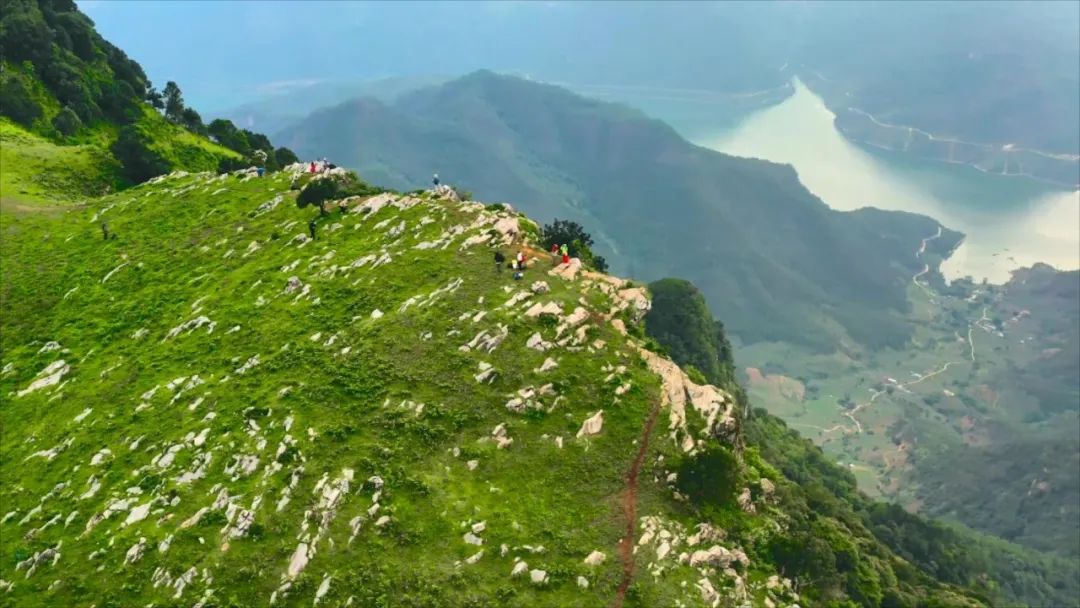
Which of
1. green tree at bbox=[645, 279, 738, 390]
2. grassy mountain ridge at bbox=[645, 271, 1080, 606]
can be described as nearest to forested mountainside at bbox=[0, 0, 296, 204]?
green tree at bbox=[645, 279, 738, 390]

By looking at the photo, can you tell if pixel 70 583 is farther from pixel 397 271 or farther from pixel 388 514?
pixel 397 271

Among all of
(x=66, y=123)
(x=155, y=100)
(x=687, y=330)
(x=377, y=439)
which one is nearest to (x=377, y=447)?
(x=377, y=439)

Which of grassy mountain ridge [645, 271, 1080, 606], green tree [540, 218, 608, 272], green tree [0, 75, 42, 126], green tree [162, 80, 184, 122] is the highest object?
green tree [0, 75, 42, 126]

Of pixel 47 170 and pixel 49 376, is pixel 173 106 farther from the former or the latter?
pixel 49 376

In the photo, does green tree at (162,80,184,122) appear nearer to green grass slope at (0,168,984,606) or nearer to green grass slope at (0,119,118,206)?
green grass slope at (0,119,118,206)

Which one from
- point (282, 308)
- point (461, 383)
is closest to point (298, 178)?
point (282, 308)

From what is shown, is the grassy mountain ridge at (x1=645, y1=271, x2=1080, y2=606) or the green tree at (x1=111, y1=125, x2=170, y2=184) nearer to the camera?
the green tree at (x1=111, y1=125, x2=170, y2=184)

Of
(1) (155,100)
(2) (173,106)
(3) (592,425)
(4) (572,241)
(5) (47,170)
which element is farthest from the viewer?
(1) (155,100)

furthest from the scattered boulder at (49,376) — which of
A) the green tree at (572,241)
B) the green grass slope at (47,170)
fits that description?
the green tree at (572,241)

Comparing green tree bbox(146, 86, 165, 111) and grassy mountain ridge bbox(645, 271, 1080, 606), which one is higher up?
green tree bbox(146, 86, 165, 111)
